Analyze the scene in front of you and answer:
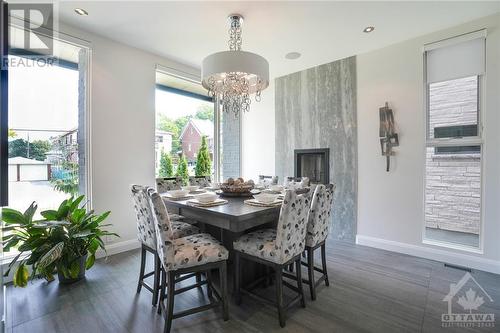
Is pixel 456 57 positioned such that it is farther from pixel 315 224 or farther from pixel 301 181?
pixel 315 224

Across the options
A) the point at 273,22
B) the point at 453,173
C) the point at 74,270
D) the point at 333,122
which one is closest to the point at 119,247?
the point at 74,270

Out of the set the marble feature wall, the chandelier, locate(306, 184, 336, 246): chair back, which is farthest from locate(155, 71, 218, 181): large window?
locate(306, 184, 336, 246): chair back

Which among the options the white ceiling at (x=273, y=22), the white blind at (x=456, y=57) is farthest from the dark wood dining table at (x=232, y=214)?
the white blind at (x=456, y=57)

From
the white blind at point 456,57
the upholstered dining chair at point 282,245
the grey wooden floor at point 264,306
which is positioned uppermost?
the white blind at point 456,57

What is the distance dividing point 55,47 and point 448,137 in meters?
4.91

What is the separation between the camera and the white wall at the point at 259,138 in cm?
474

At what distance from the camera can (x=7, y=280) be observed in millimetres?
2416

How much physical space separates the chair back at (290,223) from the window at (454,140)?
90.6 inches

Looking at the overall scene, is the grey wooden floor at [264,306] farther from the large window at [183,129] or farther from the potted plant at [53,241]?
the large window at [183,129]

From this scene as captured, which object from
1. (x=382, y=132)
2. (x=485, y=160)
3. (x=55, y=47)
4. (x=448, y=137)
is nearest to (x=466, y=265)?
(x=485, y=160)

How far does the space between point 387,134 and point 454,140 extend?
0.73 metres

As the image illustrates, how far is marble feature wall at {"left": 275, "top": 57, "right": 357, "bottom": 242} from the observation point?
146 inches

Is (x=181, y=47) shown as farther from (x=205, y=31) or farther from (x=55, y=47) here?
(x=55, y=47)

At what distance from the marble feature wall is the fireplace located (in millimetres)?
76
